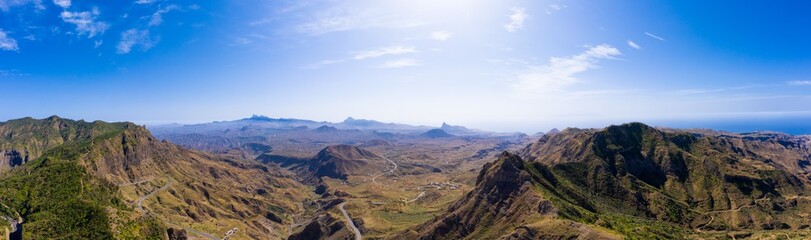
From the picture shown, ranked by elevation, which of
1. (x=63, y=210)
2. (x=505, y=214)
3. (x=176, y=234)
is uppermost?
(x=63, y=210)

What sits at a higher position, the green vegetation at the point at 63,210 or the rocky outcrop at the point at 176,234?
the green vegetation at the point at 63,210

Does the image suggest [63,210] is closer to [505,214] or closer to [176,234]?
[176,234]

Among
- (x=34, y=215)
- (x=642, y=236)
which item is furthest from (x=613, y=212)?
(x=34, y=215)

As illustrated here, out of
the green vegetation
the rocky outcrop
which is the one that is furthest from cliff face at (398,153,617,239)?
the green vegetation

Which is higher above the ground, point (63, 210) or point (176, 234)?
point (63, 210)

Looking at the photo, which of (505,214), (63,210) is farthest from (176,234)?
(505,214)

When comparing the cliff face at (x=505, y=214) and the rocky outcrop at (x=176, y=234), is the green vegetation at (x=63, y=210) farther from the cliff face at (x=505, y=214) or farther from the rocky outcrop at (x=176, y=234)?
the cliff face at (x=505, y=214)

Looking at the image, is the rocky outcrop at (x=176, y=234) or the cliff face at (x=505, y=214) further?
the rocky outcrop at (x=176, y=234)

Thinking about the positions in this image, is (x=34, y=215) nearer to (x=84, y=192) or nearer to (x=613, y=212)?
(x=84, y=192)

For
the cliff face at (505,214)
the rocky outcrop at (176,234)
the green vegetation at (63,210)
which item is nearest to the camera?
the cliff face at (505,214)

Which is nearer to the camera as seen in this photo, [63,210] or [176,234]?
[63,210]

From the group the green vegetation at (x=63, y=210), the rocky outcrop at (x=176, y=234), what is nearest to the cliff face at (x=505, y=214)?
the rocky outcrop at (x=176, y=234)

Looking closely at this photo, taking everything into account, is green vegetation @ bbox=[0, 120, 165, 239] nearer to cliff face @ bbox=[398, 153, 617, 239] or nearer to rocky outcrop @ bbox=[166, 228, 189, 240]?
rocky outcrop @ bbox=[166, 228, 189, 240]
